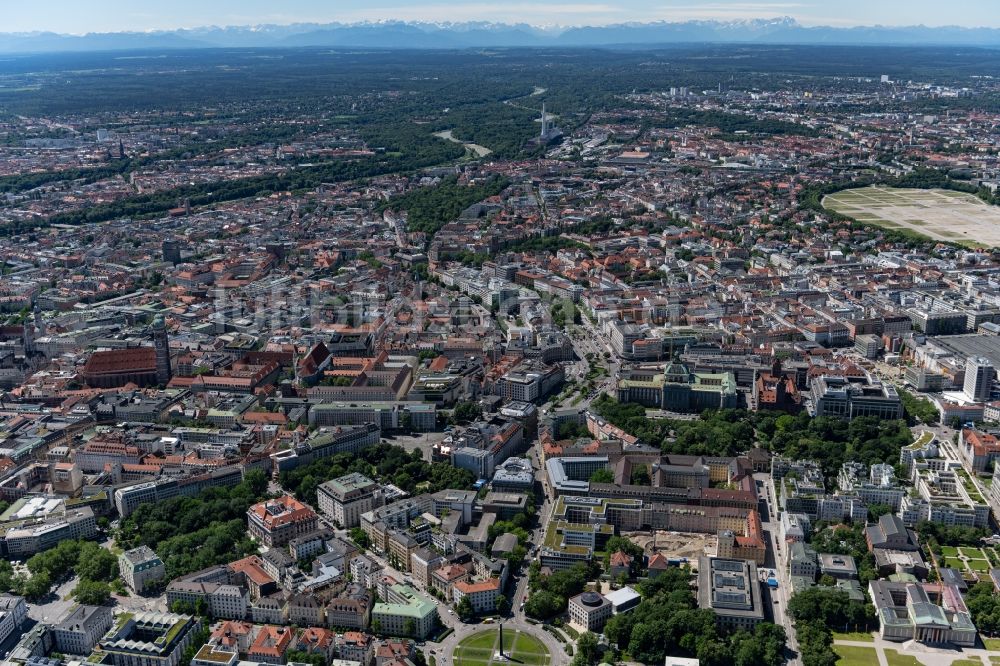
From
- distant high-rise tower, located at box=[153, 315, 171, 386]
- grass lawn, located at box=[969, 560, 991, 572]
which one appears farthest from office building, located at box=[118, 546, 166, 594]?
grass lawn, located at box=[969, 560, 991, 572]

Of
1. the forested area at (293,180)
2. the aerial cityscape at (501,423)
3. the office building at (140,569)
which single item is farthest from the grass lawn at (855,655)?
the forested area at (293,180)

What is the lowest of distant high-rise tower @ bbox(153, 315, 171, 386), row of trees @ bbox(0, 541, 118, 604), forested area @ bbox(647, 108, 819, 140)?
row of trees @ bbox(0, 541, 118, 604)

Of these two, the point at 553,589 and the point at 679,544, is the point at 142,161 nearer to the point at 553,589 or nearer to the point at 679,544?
the point at 679,544

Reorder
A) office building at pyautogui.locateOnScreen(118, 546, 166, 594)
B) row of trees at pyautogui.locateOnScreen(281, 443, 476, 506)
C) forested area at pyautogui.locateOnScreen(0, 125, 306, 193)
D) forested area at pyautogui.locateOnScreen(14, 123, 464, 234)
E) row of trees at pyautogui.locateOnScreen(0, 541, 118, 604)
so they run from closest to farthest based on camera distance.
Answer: row of trees at pyautogui.locateOnScreen(0, 541, 118, 604) < office building at pyautogui.locateOnScreen(118, 546, 166, 594) < row of trees at pyautogui.locateOnScreen(281, 443, 476, 506) < forested area at pyautogui.locateOnScreen(14, 123, 464, 234) < forested area at pyautogui.locateOnScreen(0, 125, 306, 193)

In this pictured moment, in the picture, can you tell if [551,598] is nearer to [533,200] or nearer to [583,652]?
[583,652]

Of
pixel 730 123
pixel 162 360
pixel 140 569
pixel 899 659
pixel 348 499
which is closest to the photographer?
pixel 899 659

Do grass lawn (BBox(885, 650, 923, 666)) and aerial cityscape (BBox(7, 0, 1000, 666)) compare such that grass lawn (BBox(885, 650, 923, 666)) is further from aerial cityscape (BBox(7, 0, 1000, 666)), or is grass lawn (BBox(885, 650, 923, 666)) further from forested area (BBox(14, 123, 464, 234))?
forested area (BBox(14, 123, 464, 234))

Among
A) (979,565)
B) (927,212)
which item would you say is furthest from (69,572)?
(927,212)
